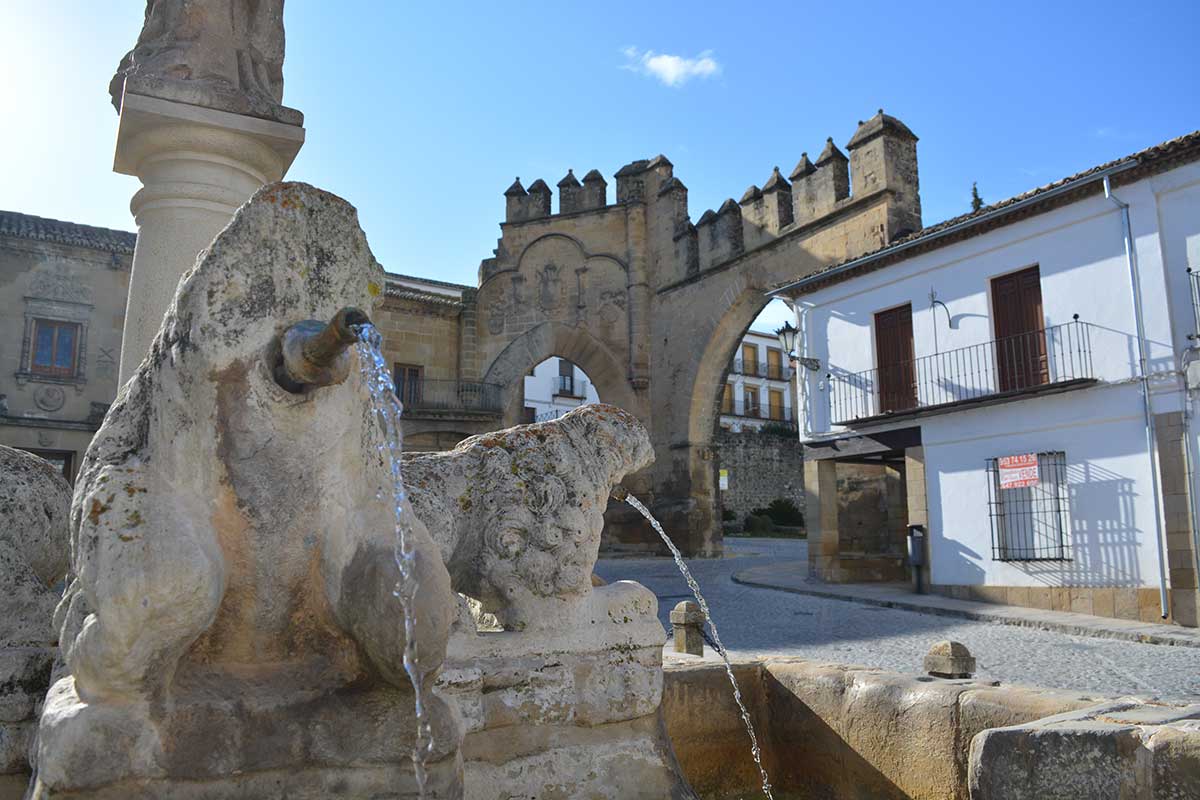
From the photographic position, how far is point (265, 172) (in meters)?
4.35

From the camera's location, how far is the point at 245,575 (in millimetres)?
1713

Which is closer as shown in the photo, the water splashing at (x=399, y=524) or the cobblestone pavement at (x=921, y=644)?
the water splashing at (x=399, y=524)

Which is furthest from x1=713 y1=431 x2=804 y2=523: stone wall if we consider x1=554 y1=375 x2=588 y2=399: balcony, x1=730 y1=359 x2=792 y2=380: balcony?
x1=730 y1=359 x2=792 y2=380: balcony

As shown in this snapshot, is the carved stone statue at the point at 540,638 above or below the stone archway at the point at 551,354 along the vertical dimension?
below

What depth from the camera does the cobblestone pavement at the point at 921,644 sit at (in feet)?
22.9

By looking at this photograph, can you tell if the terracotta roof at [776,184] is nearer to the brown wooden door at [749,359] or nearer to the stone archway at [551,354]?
the stone archway at [551,354]

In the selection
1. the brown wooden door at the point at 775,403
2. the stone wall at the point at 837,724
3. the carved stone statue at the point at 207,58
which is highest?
the brown wooden door at the point at 775,403

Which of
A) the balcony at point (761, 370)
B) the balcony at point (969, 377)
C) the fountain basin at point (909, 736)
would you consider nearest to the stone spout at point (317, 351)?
the fountain basin at point (909, 736)

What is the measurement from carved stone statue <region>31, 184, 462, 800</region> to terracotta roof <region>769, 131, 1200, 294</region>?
1183 centimetres

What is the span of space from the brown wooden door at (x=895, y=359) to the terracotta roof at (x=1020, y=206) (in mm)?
887

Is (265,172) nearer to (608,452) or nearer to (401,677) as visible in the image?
(608,452)

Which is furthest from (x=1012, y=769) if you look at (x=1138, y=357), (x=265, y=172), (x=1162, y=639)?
(x=1138, y=357)

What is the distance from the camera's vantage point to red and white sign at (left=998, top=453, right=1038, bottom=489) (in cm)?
1235

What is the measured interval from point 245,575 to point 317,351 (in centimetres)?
43
